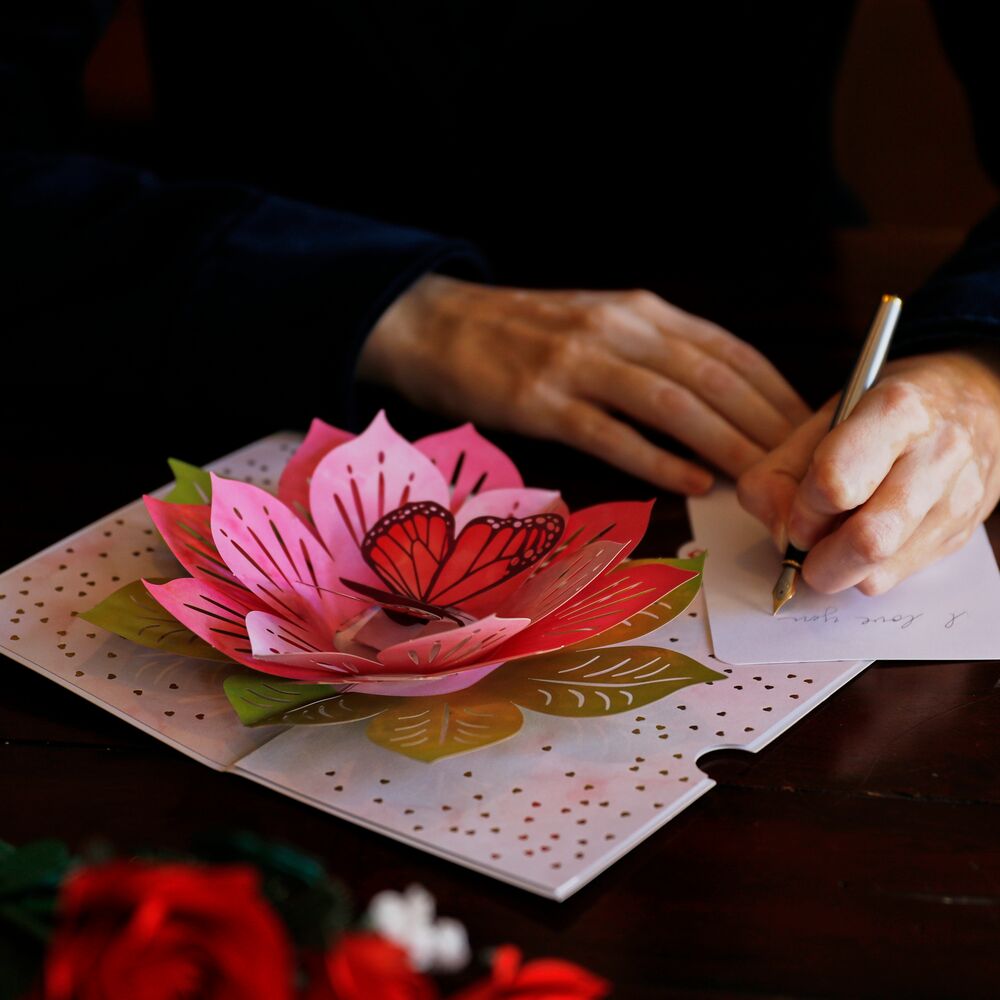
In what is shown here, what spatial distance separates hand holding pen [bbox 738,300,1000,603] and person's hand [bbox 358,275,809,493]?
0.07 m

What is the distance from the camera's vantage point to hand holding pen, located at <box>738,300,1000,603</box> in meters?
0.49

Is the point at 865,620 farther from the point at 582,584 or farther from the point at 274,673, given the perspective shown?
the point at 274,673

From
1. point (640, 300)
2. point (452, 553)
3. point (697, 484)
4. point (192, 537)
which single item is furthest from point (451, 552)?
point (640, 300)

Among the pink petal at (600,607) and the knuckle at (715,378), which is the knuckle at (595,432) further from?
the pink petal at (600,607)

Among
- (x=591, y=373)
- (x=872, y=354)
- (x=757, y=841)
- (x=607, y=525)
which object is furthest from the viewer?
(x=591, y=373)

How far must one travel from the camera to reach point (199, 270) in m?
0.72

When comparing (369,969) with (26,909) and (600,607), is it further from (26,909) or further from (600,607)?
(600,607)

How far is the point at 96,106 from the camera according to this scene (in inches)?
76.5

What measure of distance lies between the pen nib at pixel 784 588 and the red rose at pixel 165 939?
0.34 metres

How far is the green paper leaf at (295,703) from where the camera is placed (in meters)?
0.41

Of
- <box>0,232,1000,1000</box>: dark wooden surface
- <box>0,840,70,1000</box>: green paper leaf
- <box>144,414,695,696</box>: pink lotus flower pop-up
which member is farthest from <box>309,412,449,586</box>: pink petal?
<box>0,840,70,1000</box>: green paper leaf

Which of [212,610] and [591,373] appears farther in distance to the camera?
[591,373]

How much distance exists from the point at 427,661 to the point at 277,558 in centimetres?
9

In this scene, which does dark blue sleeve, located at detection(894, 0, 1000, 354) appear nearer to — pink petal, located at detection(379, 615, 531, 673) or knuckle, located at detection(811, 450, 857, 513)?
knuckle, located at detection(811, 450, 857, 513)
